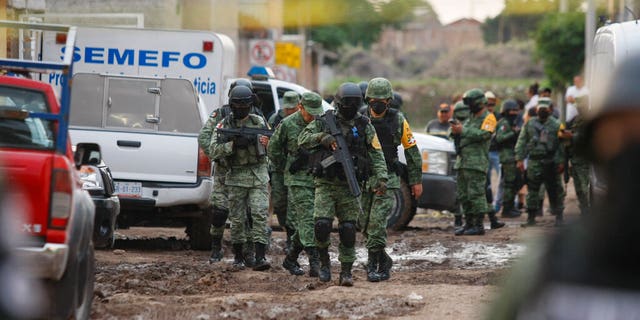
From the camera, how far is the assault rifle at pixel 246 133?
11680mm

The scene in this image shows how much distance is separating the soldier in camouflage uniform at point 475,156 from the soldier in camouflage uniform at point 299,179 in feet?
15.2

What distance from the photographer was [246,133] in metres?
11.7

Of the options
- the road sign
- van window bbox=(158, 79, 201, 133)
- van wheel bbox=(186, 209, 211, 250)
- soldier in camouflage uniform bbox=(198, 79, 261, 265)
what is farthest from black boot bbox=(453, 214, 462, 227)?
the road sign

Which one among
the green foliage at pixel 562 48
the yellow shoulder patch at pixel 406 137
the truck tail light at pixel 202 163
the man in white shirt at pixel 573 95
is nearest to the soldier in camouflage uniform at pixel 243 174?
the truck tail light at pixel 202 163

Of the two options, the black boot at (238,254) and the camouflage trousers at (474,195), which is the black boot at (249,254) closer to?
the black boot at (238,254)

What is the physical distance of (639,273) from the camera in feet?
10.5

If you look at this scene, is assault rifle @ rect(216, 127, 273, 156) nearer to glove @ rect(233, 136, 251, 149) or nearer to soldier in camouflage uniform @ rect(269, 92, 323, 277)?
glove @ rect(233, 136, 251, 149)

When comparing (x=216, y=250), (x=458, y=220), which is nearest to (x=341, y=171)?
(x=216, y=250)

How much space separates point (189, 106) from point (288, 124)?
2132 millimetres

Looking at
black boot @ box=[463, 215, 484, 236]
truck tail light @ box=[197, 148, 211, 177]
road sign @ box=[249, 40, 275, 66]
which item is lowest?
black boot @ box=[463, 215, 484, 236]

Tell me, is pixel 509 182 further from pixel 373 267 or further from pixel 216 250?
pixel 373 267

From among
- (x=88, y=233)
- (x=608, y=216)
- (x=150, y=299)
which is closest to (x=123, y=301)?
(x=150, y=299)

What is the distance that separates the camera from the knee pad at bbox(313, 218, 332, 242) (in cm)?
1028

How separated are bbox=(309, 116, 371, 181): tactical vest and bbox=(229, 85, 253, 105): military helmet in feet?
4.78
